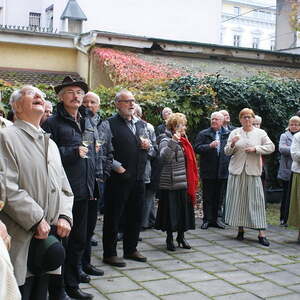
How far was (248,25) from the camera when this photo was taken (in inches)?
2670

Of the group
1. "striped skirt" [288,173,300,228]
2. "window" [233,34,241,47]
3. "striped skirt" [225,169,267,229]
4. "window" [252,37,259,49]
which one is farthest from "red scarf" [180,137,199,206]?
"window" [252,37,259,49]

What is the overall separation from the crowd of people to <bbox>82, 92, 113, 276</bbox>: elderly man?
0.01m

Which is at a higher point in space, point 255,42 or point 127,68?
point 255,42

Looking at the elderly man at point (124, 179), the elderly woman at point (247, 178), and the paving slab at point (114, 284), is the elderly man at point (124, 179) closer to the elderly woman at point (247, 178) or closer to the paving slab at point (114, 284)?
the paving slab at point (114, 284)

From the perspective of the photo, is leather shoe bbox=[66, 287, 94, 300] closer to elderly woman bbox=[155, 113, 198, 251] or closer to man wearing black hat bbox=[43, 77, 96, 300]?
man wearing black hat bbox=[43, 77, 96, 300]

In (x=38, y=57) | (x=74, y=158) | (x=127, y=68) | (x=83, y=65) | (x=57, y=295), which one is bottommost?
(x=57, y=295)

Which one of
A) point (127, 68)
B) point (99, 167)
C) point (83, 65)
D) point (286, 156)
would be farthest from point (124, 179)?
point (83, 65)

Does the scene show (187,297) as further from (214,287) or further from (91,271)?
(91,271)

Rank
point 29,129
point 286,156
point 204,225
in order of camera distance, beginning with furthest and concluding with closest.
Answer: point 286,156, point 204,225, point 29,129

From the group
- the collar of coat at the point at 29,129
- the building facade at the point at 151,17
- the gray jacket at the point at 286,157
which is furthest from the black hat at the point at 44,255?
the building facade at the point at 151,17

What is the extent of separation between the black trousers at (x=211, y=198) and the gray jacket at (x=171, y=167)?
175 cm

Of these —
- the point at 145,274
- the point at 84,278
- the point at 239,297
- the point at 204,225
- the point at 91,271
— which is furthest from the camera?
the point at 204,225

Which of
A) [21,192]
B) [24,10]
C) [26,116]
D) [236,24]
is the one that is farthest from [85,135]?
[236,24]

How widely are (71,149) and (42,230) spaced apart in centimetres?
127
